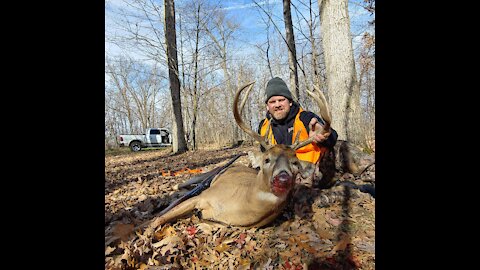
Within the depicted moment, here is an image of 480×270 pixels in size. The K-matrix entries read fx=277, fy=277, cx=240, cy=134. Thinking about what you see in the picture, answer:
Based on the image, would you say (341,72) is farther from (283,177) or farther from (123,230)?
(123,230)

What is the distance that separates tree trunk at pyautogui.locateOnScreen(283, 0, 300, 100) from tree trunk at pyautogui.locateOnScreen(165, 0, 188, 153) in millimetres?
5411

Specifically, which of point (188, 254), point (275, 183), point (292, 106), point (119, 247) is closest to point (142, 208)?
point (119, 247)

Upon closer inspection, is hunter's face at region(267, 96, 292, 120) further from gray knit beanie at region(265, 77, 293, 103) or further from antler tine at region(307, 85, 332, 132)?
antler tine at region(307, 85, 332, 132)

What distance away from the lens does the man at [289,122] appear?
12.0ft

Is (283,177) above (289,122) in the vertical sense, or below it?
below

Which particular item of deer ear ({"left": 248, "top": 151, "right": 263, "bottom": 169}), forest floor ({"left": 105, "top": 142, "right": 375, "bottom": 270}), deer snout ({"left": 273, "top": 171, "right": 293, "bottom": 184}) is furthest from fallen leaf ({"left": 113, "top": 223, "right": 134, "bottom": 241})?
deer snout ({"left": 273, "top": 171, "right": 293, "bottom": 184})

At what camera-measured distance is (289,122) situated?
3896mm

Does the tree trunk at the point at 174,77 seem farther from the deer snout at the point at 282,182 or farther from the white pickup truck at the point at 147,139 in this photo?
the deer snout at the point at 282,182

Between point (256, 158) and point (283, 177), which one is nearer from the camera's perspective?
point (283, 177)

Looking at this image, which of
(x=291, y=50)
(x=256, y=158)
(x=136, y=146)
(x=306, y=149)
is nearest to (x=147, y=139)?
(x=136, y=146)

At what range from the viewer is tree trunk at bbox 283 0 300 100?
9344 mm

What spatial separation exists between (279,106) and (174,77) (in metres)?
9.87
